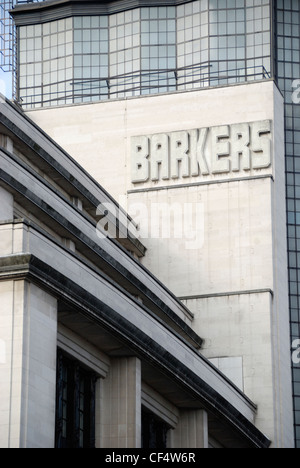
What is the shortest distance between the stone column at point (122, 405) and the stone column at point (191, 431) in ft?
25.8

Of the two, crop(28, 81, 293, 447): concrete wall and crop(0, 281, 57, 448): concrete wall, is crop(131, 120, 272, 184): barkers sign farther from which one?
crop(0, 281, 57, 448): concrete wall

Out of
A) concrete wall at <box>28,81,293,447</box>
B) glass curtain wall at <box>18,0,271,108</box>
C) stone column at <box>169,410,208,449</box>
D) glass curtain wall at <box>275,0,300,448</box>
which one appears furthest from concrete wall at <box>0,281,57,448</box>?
glass curtain wall at <box>18,0,271,108</box>

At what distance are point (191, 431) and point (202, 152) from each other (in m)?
21.1

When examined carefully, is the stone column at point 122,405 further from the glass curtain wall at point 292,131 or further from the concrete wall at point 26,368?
the glass curtain wall at point 292,131

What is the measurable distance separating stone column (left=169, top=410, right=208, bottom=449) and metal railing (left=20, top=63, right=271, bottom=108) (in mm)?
25234

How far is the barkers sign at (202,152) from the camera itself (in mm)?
69812

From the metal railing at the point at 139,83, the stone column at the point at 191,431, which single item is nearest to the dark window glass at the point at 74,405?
the stone column at the point at 191,431

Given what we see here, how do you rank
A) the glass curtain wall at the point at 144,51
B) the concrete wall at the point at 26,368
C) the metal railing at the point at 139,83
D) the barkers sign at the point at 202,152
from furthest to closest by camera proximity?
1. the glass curtain wall at the point at 144,51
2. the metal railing at the point at 139,83
3. the barkers sign at the point at 202,152
4. the concrete wall at the point at 26,368

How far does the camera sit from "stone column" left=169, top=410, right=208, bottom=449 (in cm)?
5391

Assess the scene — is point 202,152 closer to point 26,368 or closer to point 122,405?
point 122,405

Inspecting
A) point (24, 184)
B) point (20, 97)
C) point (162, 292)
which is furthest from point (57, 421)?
point (20, 97)
